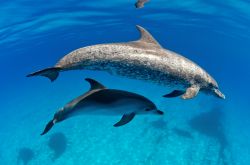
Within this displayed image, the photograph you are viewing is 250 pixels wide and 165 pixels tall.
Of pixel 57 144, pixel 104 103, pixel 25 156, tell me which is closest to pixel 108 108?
pixel 104 103

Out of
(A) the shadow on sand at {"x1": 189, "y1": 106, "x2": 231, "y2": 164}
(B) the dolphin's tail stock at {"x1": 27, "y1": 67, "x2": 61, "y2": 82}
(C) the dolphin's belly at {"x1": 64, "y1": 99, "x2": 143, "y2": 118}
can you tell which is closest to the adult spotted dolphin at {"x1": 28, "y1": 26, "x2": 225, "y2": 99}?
(B) the dolphin's tail stock at {"x1": 27, "y1": 67, "x2": 61, "y2": 82}

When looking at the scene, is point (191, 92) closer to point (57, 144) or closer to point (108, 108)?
point (108, 108)

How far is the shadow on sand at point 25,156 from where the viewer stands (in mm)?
25069

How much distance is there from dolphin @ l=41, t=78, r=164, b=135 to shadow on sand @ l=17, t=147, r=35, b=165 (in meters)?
19.7

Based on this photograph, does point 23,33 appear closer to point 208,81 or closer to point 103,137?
point 103,137

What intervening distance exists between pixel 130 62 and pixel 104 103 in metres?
0.93

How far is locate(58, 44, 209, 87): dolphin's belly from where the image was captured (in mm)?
6410

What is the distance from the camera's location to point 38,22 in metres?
29.2

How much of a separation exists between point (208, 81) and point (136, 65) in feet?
8.27

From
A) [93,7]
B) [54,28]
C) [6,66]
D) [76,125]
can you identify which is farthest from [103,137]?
[6,66]

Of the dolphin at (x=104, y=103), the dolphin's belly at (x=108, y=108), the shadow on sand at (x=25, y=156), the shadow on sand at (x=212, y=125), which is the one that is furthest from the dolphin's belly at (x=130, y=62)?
the shadow on sand at (x=25, y=156)

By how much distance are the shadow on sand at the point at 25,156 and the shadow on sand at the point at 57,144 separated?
5.05ft

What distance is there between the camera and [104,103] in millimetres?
6270

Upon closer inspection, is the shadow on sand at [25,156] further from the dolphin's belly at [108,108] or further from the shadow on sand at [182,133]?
the dolphin's belly at [108,108]
